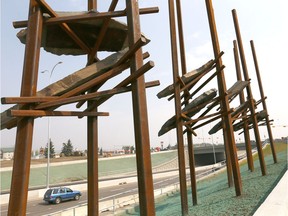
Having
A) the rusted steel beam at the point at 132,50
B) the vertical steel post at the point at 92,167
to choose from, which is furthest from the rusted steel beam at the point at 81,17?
A: the vertical steel post at the point at 92,167

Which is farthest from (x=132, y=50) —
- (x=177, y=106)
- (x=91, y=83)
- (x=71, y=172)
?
(x=71, y=172)

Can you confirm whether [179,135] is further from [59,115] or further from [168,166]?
[168,166]

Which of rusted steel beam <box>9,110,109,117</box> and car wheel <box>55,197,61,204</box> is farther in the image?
car wheel <box>55,197,61,204</box>

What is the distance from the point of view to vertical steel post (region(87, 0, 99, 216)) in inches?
154

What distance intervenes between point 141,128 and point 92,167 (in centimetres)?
146

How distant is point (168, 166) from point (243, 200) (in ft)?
A: 167

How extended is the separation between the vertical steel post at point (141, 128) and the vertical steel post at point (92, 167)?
50.6 inches

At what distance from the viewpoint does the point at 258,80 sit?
17.9m

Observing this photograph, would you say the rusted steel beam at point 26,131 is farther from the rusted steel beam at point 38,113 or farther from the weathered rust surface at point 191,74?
the weathered rust surface at point 191,74

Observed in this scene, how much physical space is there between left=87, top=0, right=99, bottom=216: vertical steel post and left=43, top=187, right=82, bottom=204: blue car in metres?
19.6

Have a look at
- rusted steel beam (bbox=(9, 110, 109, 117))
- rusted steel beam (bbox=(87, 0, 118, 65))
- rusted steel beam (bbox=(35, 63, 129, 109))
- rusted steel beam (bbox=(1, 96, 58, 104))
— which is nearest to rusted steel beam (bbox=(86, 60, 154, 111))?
rusted steel beam (bbox=(35, 63, 129, 109))

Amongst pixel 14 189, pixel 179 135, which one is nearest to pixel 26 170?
pixel 14 189

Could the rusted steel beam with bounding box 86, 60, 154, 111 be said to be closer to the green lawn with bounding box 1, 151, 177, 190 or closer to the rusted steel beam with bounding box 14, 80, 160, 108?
the rusted steel beam with bounding box 14, 80, 160, 108

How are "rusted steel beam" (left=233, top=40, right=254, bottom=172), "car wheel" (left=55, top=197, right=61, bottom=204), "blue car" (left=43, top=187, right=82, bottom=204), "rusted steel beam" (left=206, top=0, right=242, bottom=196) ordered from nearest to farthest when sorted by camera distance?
"rusted steel beam" (left=206, top=0, right=242, bottom=196) → "rusted steel beam" (left=233, top=40, right=254, bottom=172) → "blue car" (left=43, top=187, right=82, bottom=204) → "car wheel" (left=55, top=197, right=61, bottom=204)
